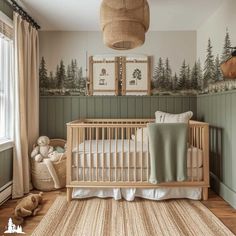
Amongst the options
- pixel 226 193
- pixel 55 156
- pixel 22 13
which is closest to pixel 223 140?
pixel 226 193

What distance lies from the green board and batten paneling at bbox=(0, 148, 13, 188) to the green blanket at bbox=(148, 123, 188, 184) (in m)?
1.58

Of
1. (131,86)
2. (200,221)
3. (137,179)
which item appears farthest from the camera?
(131,86)

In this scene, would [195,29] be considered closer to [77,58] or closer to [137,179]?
[77,58]

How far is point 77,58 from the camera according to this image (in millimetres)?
3932

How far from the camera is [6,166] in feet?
9.50

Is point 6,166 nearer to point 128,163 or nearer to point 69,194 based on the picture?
point 69,194

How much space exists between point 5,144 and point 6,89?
25.4 inches

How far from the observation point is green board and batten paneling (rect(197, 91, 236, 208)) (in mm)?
2705

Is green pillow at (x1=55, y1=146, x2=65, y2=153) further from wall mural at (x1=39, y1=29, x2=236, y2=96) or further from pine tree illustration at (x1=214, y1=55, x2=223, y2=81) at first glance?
pine tree illustration at (x1=214, y1=55, x2=223, y2=81)

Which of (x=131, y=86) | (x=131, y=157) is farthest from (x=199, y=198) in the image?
(x=131, y=86)

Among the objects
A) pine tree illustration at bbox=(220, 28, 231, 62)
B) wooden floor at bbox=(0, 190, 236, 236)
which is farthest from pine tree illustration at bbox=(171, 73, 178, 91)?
wooden floor at bbox=(0, 190, 236, 236)

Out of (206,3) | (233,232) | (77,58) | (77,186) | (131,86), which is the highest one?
(206,3)

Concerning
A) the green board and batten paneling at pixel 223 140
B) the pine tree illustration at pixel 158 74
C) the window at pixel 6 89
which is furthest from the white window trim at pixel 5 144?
the green board and batten paneling at pixel 223 140

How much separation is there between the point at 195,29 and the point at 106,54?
4.53 feet
